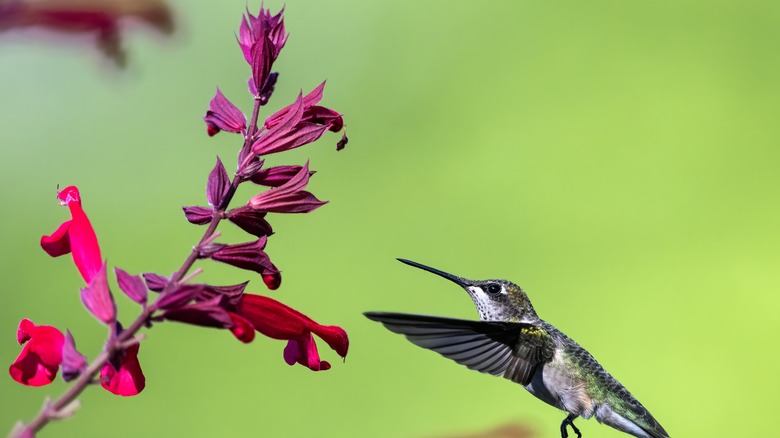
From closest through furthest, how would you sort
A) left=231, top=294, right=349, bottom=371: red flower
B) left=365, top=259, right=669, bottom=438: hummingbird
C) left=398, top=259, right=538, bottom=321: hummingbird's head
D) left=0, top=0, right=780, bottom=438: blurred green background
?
left=231, top=294, right=349, bottom=371: red flower
left=365, top=259, right=669, bottom=438: hummingbird
left=398, top=259, right=538, bottom=321: hummingbird's head
left=0, top=0, right=780, bottom=438: blurred green background

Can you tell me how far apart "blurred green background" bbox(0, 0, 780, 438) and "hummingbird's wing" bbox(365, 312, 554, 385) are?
87 centimetres

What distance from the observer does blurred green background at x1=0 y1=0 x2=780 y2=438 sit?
2.16 meters

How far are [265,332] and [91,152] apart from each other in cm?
181

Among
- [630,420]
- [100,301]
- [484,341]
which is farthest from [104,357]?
[630,420]

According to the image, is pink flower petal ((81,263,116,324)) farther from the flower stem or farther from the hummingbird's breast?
the hummingbird's breast

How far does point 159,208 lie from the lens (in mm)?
2344

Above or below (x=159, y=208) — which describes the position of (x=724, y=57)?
above

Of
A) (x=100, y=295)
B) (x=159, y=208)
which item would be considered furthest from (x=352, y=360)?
(x=100, y=295)

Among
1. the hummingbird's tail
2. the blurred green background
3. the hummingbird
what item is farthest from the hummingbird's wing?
the blurred green background

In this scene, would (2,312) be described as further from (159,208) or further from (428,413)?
(428,413)

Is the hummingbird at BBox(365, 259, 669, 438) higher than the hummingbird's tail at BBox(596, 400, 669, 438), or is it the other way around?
the hummingbird at BBox(365, 259, 669, 438)

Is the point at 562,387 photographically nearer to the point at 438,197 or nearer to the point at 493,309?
the point at 493,309

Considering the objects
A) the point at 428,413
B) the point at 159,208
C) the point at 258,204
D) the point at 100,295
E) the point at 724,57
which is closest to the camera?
the point at 100,295

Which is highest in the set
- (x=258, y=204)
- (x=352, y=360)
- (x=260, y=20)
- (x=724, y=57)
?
(x=724, y=57)
